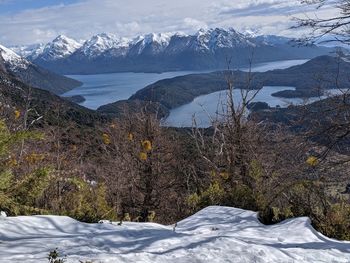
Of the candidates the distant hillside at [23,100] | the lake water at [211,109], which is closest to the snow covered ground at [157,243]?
the lake water at [211,109]

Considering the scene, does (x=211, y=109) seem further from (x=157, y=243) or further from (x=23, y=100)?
(x=157, y=243)

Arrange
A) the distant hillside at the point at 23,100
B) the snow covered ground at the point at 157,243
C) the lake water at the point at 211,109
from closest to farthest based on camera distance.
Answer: the snow covered ground at the point at 157,243 → the lake water at the point at 211,109 → the distant hillside at the point at 23,100

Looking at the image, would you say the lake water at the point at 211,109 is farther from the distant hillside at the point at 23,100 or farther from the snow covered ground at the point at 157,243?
the distant hillside at the point at 23,100

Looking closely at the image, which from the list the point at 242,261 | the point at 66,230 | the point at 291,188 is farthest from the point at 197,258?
the point at 291,188

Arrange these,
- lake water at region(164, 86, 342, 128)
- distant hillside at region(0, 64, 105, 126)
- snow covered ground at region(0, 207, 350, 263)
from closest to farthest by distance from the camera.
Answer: snow covered ground at region(0, 207, 350, 263)
lake water at region(164, 86, 342, 128)
distant hillside at region(0, 64, 105, 126)

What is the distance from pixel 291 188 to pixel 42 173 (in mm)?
4022

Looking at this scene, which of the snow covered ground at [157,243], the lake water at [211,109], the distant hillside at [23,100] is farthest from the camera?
the distant hillside at [23,100]

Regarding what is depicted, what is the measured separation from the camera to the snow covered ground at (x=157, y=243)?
4359mm

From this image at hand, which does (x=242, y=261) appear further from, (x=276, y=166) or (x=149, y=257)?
→ (x=276, y=166)

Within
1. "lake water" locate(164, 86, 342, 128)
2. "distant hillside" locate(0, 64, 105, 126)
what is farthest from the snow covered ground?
"distant hillside" locate(0, 64, 105, 126)

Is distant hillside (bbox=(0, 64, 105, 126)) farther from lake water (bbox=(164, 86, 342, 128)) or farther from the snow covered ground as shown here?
the snow covered ground

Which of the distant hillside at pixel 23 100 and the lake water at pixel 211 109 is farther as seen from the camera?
the distant hillside at pixel 23 100

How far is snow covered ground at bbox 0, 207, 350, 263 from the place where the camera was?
436 cm

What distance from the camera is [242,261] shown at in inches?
184
